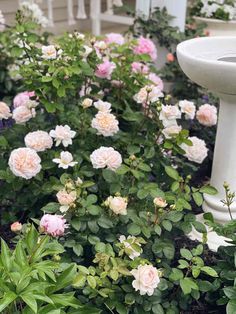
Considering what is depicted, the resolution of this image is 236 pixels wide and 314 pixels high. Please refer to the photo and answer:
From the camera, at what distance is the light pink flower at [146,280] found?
1529mm

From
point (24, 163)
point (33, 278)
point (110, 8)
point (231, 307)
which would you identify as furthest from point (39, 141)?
point (110, 8)

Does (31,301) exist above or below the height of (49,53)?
below

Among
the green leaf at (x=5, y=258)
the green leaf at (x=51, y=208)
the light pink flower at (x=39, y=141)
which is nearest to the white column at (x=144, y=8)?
the light pink flower at (x=39, y=141)

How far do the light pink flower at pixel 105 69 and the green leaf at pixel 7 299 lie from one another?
1.41 m

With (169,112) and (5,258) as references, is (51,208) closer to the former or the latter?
(5,258)

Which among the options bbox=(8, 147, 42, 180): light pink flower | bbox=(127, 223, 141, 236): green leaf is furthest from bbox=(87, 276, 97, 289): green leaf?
bbox=(8, 147, 42, 180): light pink flower

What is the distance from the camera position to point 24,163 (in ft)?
6.14

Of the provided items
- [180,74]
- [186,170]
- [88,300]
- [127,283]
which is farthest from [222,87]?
[180,74]

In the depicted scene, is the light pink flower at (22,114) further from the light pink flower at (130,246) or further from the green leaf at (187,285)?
the green leaf at (187,285)

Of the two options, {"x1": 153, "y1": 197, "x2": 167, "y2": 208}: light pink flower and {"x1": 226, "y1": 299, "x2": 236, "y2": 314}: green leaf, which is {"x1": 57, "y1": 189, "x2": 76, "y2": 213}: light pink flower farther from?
{"x1": 226, "y1": 299, "x2": 236, "y2": 314}: green leaf

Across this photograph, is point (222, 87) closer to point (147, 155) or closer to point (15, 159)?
point (147, 155)

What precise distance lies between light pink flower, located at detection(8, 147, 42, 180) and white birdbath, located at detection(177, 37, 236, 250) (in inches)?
28.6

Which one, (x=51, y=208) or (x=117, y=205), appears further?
(x=51, y=208)

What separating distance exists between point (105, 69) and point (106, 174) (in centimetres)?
72
